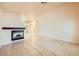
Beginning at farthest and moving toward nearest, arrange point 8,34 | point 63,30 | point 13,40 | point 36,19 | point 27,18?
point 36,19 < point 27,18 < point 63,30 < point 13,40 < point 8,34

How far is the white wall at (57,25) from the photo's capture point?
6723 mm

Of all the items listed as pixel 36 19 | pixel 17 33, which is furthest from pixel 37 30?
pixel 17 33

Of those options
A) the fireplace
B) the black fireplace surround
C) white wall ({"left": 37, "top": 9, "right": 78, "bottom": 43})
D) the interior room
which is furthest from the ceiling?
the fireplace

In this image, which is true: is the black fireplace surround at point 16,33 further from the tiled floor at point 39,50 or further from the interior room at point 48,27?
the tiled floor at point 39,50

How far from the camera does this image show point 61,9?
736 centimetres

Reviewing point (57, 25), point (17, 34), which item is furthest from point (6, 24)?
point (57, 25)

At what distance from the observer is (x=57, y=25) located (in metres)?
7.97

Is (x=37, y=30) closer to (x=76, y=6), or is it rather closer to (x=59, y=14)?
(x=59, y=14)

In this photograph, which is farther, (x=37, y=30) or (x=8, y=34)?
(x=37, y=30)

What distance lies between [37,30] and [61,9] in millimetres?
3812

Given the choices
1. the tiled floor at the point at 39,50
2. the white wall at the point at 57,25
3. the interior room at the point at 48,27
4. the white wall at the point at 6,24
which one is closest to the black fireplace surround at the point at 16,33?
the interior room at the point at 48,27

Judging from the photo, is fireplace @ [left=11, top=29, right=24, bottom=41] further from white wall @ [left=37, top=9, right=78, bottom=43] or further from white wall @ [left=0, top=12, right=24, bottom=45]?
white wall @ [left=37, top=9, right=78, bottom=43]

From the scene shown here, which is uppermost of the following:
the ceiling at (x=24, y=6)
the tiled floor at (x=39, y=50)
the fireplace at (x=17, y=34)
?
the ceiling at (x=24, y=6)

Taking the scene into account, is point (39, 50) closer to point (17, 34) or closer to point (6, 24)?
point (6, 24)
